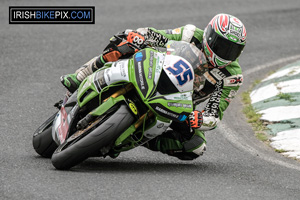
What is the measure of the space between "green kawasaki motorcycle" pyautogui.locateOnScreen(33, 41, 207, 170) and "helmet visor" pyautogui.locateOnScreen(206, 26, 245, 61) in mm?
390

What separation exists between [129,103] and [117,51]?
0.82 m

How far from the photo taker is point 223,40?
21.5 feet

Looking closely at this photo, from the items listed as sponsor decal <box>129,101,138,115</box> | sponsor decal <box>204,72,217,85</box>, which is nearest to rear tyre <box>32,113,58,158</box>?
sponsor decal <box>129,101,138,115</box>

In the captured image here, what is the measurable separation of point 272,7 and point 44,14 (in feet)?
19.0

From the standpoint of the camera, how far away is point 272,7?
52.6 feet

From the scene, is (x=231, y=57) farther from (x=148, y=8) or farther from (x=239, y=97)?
(x=148, y=8)

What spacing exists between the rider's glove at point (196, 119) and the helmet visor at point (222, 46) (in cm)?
64

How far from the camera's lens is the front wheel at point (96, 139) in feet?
18.6

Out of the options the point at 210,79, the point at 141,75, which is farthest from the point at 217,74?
the point at 141,75

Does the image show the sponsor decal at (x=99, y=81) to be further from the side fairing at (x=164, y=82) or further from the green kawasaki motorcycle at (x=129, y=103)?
the side fairing at (x=164, y=82)

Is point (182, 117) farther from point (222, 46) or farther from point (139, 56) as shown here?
point (222, 46)

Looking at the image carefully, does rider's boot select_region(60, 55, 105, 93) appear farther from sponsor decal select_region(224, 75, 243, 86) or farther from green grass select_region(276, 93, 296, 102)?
green grass select_region(276, 93, 296, 102)

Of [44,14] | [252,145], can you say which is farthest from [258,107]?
[44,14]

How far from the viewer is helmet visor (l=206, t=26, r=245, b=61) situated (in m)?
6.54
